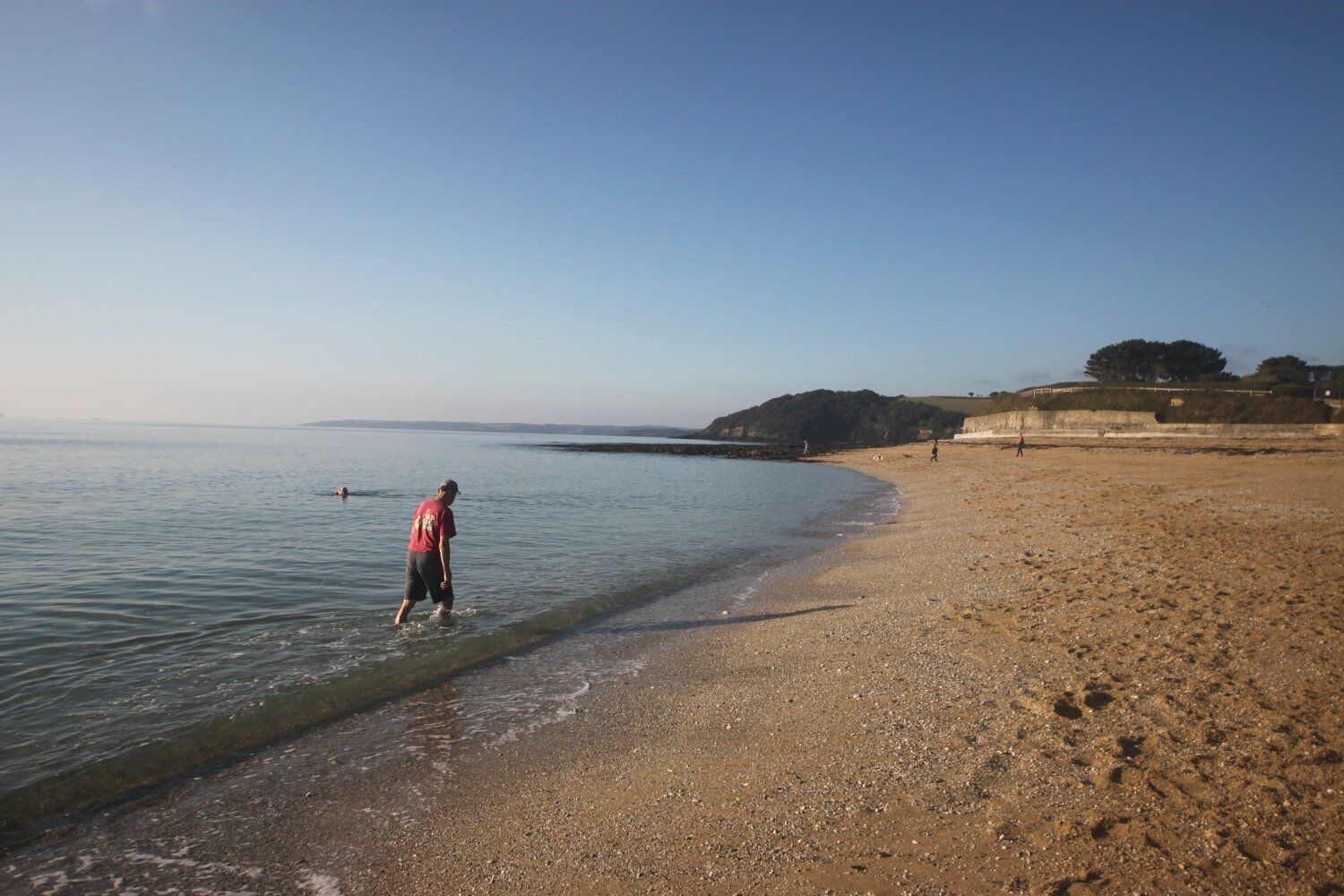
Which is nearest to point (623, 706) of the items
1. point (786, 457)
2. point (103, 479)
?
point (103, 479)

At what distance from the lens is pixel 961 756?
4.98m

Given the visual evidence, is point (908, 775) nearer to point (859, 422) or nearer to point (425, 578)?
point (425, 578)

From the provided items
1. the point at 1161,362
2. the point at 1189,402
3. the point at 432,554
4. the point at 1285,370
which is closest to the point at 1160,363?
the point at 1161,362

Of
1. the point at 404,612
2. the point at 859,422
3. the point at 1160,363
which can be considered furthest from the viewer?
the point at 859,422

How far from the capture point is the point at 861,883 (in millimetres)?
3619

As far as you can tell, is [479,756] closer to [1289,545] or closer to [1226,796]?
[1226,796]

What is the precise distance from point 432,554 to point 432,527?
41cm

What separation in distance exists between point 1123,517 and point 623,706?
13698 mm

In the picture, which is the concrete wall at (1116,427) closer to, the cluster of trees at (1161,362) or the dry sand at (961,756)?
the cluster of trees at (1161,362)

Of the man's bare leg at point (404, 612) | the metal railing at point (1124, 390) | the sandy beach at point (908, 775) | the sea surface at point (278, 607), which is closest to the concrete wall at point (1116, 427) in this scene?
the metal railing at point (1124, 390)

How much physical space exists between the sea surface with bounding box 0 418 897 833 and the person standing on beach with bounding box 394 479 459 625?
1.61 feet

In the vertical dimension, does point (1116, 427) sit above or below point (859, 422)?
below

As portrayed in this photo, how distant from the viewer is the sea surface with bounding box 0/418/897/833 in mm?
6254

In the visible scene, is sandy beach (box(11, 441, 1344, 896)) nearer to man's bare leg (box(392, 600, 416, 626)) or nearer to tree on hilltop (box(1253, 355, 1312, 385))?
man's bare leg (box(392, 600, 416, 626))
